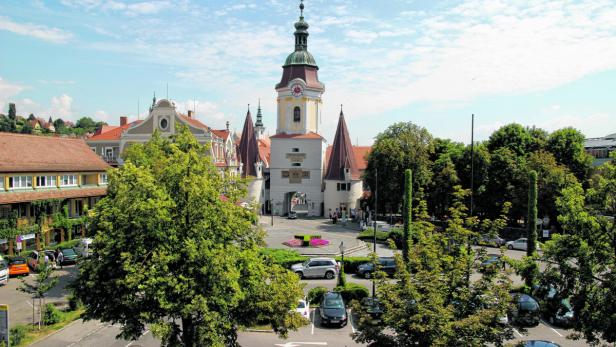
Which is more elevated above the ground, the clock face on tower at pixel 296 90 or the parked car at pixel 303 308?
the clock face on tower at pixel 296 90

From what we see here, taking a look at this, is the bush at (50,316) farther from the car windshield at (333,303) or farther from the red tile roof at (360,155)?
the red tile roof at (360,155)

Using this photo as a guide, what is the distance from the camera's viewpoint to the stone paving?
40.8m

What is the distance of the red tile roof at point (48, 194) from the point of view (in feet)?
109

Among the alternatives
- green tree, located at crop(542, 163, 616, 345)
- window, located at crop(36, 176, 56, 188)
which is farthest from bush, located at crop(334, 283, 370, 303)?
window, located at crop(36, 176, 56, 188)

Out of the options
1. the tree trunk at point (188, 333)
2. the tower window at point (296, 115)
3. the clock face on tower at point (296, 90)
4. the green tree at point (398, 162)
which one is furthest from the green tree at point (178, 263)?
the tower window at point (296, 115)

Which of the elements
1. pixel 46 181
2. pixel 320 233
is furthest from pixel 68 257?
pixel 320 233

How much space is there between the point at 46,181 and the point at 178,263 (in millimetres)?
29118

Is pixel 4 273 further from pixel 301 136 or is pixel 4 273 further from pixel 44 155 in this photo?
pixel 301 136

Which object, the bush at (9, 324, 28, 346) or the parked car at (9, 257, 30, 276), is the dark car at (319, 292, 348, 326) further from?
the parked car at (9, 257, 30, 276)

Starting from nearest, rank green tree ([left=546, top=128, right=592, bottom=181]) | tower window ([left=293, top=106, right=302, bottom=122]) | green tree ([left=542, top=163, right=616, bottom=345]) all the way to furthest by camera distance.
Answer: green tree ([left=542, top=163, right=616, bottom=345]) → green tree ([left=546, top=128, right=592, bottom=181]) → tower window ([left=293, top=106, right=302, bottom=122])

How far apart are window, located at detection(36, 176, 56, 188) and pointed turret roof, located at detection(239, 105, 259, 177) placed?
3147 cm

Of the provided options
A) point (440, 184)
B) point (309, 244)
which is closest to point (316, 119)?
point (440, 184)

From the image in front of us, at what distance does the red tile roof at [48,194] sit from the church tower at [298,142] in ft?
89.6

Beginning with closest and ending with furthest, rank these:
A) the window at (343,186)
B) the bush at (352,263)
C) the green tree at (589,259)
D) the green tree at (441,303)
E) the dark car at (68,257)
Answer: the green tree at (441,303), the green tree at (589,259), the bush at (352,263), the dark car at (68,257), the window at (343,186)
